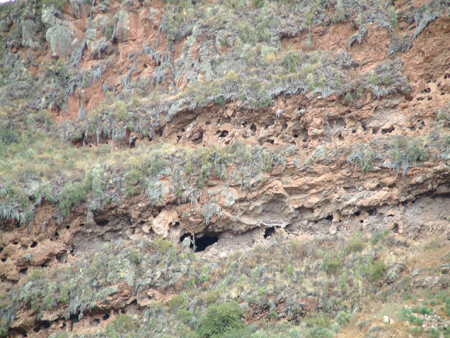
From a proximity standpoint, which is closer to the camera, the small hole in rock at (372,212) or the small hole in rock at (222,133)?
the small hole in rock at (372,212)

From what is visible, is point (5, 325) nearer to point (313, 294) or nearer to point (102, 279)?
point (102, 279)

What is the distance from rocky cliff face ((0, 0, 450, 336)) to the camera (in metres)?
23.5

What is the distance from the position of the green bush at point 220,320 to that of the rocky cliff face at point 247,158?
121cm

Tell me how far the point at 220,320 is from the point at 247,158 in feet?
33.7

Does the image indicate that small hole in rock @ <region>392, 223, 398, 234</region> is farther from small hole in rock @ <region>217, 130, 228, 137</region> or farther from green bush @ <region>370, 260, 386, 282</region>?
small hole in rock @ <region>217, 130, 228, 137</region>

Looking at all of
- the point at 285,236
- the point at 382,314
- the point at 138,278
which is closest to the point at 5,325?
the point at 138,278

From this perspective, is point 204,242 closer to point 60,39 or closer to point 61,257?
point 61,257

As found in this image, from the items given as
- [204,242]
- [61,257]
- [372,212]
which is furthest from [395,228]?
[61,257]

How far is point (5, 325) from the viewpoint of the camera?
22719 mm

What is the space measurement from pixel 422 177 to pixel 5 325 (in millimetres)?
24008

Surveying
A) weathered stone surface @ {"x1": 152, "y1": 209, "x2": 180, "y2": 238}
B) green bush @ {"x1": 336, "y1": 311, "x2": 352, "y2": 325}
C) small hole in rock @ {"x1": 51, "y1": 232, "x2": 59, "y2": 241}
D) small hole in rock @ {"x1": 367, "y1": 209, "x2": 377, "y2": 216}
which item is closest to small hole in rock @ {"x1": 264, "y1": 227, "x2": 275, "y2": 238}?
weathered stone surface @ {"x1": 152, "y1": 209, "x2": 180, "y2": 238}

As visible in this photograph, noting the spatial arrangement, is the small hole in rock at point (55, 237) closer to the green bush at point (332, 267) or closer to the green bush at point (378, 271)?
the green bush at point (332, 267)

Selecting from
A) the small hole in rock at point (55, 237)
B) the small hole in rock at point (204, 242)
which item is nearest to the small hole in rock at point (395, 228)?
the small hole in rock at point (204, 242)

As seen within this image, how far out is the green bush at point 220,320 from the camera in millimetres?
19672
